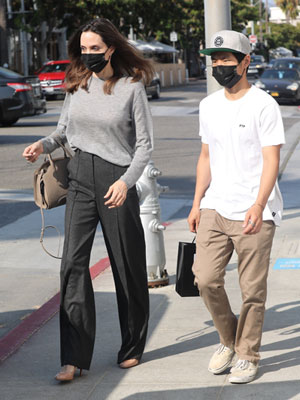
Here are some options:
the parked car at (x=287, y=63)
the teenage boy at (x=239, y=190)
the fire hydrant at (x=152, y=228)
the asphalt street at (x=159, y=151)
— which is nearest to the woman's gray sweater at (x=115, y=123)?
the teenage boy at (x=239, y=190)

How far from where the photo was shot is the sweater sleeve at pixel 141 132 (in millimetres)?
4449

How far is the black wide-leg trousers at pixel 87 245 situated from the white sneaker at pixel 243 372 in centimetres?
70

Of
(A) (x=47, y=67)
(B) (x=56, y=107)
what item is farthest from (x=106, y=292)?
(A) (x=47, y=67)

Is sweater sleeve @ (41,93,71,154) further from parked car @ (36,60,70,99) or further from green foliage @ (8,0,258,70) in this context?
green foliage @ (8,0,258,70)

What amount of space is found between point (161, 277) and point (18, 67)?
4781 centimetres

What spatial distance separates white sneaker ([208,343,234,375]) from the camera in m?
4.62

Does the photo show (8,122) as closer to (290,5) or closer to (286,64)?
(286,64)

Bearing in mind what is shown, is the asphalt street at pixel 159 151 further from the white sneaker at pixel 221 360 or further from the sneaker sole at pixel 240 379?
the sneaker sole at pixel 240 379

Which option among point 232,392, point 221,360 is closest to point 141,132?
point 221,360

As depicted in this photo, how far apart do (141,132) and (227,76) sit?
54cm

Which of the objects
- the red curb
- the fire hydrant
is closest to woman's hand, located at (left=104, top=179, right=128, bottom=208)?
the red curb

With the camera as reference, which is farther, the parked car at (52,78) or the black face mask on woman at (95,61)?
the parked car at (52,78)

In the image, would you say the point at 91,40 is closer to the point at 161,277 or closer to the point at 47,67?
the point at 161,277

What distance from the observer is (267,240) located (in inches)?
172
